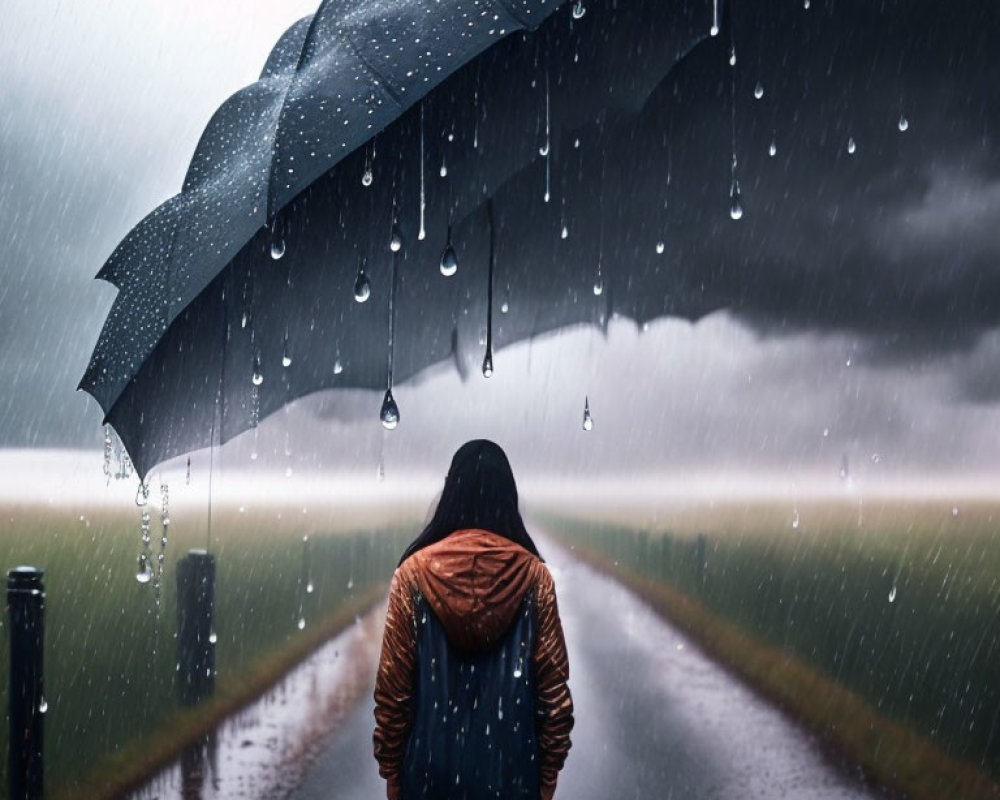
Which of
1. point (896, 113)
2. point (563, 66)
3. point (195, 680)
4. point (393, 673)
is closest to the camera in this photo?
point (563, 66)

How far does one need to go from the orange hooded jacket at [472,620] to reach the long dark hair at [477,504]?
44mm

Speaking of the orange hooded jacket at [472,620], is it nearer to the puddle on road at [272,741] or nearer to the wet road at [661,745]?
the wet road at [661,745]

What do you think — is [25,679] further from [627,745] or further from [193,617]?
[627,745]

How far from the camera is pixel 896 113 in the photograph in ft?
14.5

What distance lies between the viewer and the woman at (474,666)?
7.41 ft

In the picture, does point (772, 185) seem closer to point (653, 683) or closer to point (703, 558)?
point (653, 683)

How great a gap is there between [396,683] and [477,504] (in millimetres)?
552

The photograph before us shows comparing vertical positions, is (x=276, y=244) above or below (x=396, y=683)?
above

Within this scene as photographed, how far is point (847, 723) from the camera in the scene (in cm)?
599

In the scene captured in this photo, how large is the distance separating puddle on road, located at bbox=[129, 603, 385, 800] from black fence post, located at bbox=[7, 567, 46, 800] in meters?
0.97

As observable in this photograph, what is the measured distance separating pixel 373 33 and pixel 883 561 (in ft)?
27.3

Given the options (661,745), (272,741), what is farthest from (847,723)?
(272,741)

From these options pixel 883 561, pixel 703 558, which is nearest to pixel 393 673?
pixel 883 561

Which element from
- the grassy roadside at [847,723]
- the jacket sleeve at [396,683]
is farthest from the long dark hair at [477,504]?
the grassy roadside at [847,723]
